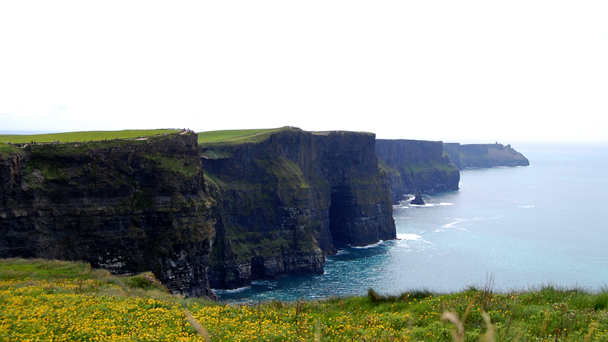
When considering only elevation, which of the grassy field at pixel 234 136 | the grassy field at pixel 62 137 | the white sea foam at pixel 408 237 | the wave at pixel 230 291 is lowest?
the wave at pixel 230 291

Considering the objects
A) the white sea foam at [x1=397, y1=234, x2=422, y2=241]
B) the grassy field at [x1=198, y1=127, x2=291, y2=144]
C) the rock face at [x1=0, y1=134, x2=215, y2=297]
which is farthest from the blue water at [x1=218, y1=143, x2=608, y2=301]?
the grassy field at [x1=198, y1=127, x2=291, y2=144]

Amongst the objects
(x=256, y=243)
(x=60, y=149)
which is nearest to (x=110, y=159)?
(x=60, y=149)

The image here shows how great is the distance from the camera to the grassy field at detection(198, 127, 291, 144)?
94062mm

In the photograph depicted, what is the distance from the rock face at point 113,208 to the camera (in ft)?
160

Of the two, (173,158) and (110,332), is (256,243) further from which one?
(110,332)

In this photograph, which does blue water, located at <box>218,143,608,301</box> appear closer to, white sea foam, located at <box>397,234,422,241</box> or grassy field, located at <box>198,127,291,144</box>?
white sea foam, located at <box>397,234,422,241</box>

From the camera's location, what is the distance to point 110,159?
180 feet

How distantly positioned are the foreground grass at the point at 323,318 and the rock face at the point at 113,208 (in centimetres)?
2939

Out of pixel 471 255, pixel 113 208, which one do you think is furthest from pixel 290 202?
pixel 113 208

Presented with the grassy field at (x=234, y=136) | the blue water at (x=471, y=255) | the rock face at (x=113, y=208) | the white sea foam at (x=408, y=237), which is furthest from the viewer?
the white sea foam at (x=408, y=237)

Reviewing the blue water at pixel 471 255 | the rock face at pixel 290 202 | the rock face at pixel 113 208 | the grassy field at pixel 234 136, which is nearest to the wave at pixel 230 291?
the blue water at pixel 471 255

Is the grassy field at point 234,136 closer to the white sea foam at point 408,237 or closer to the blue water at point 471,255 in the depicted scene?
the blue water at point 471,255

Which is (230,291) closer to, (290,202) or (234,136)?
(290,202)

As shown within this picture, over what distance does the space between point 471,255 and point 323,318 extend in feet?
276
